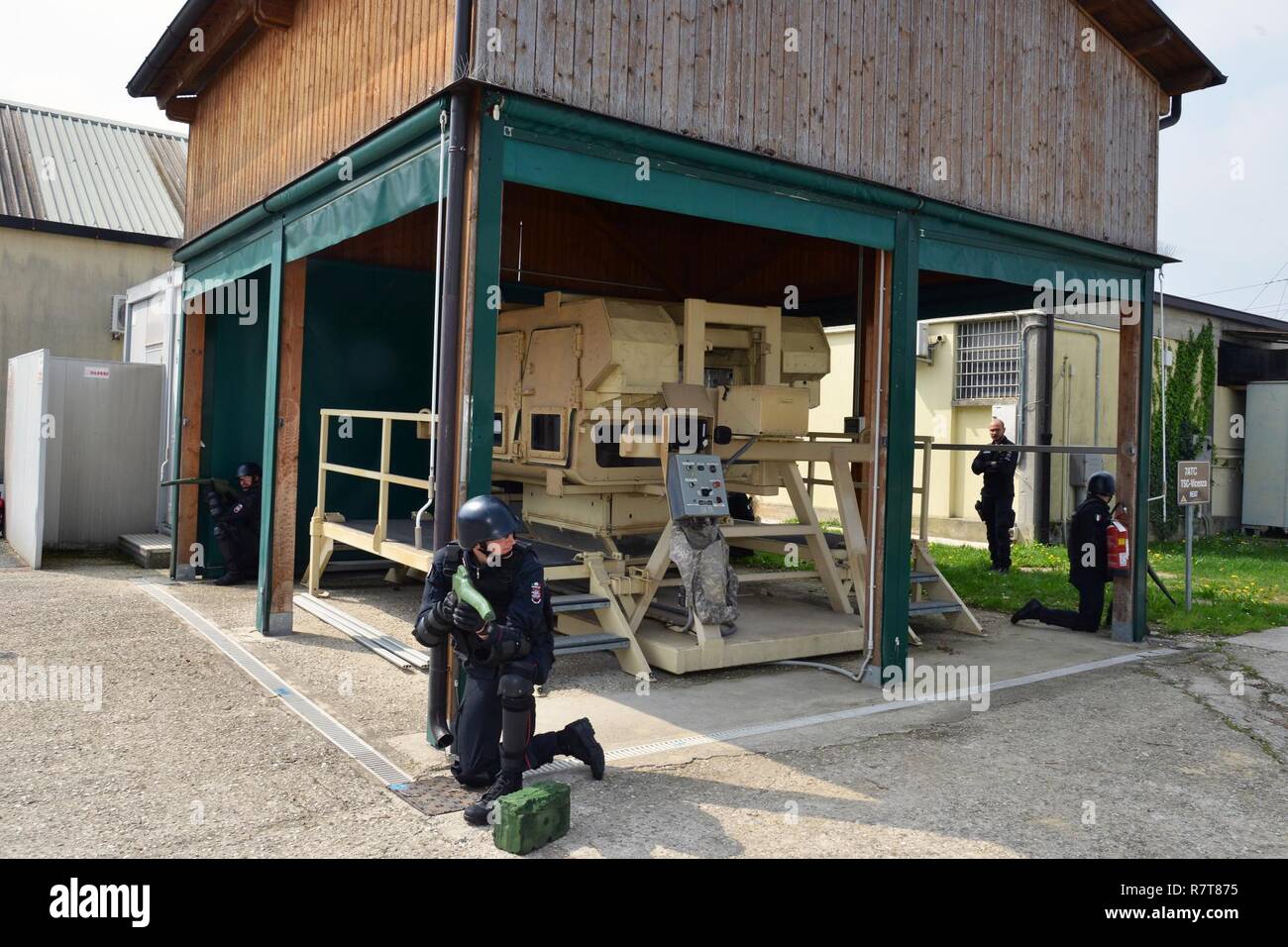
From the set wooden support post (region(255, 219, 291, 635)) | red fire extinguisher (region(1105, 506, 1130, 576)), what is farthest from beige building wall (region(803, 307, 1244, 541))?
wooden support post (region(255, 219, 291, 635))

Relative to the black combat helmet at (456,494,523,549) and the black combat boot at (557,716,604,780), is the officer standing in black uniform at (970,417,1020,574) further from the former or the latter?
the black combat helmet at (456,494,523,549)

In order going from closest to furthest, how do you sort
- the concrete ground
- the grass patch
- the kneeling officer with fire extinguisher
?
the concrete ground, the kneeling officer with fire extinguisher, the grass patch

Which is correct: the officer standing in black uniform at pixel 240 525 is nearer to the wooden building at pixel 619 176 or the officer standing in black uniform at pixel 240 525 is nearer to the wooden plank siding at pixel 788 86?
the wooden building at pixel 619 176

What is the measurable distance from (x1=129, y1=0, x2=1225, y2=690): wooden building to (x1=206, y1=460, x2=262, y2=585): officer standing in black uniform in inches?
21.4

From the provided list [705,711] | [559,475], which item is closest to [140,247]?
[559,475]

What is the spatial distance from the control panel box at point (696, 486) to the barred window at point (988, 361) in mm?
11560

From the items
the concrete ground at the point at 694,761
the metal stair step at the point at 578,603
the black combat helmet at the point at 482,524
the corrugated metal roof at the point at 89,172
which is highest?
the corrugated metal roof at the point at 89,172

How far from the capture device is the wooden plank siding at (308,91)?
6680mm

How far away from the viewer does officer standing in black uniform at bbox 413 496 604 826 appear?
5070mm

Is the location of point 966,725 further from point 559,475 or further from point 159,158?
point 159,158

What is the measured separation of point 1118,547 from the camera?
10148 millimetres

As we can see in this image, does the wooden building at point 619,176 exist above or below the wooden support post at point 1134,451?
above

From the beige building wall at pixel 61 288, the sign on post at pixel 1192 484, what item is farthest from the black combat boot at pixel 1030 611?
the beige building wall at pixel 61 288

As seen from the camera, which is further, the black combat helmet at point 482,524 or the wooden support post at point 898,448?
the wooden support post at point 898,448
